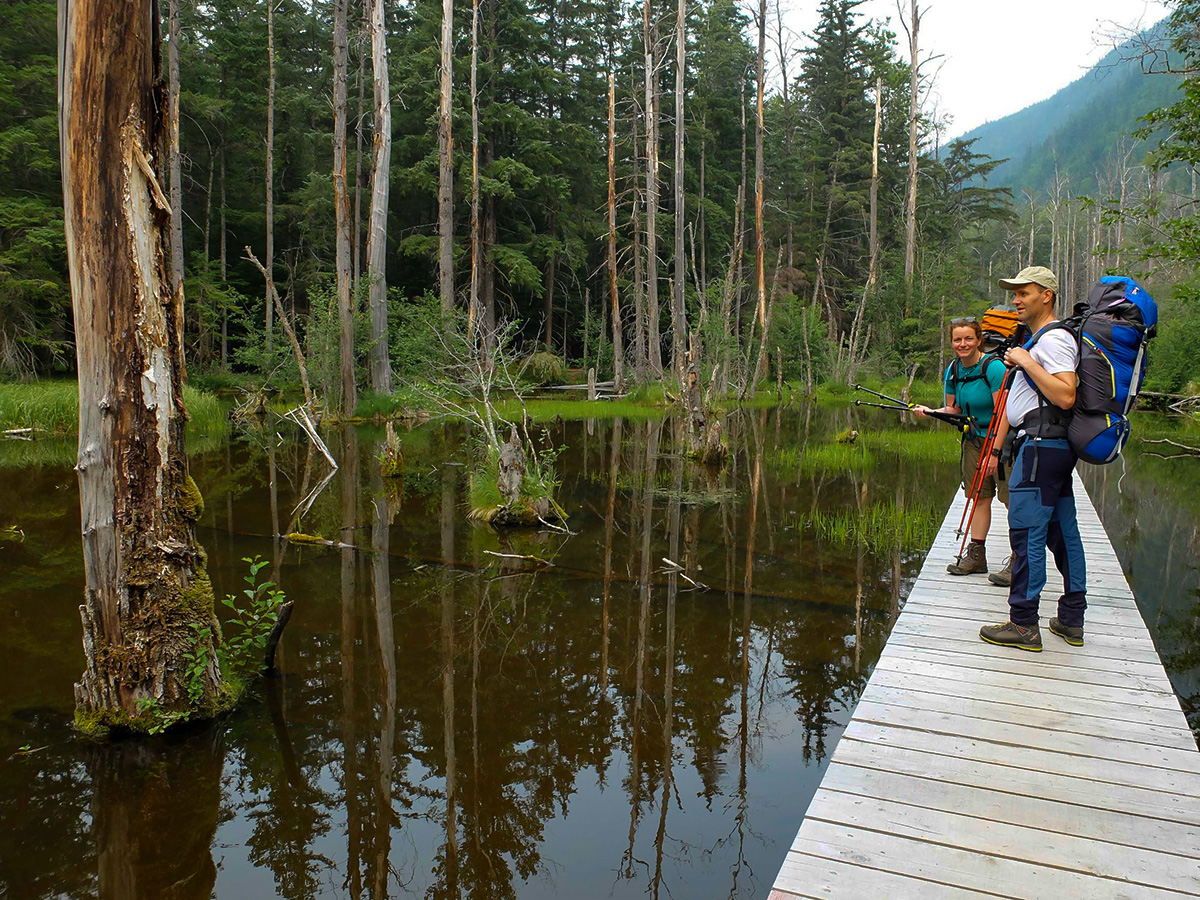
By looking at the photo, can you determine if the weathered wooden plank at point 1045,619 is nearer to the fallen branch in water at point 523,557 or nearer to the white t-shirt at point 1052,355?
the white t-shirt at point 1052,355

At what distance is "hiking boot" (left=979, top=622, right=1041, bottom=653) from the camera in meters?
4.23

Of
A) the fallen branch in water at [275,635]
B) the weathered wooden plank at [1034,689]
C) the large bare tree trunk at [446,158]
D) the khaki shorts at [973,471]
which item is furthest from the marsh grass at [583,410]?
the weathered wooden plank at [1034,689]

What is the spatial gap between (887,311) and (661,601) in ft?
86.6

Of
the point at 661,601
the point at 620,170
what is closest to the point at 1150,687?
the point at 661,601

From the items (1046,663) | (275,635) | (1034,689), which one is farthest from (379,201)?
(1034,689)

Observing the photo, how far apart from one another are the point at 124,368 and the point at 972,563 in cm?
544

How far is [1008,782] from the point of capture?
2.97m

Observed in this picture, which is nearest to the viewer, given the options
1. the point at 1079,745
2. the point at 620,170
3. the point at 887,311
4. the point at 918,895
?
the point at 918,895

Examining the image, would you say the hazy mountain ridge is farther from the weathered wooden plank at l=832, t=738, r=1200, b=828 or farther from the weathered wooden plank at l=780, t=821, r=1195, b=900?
the weathered wooden plank at l=780, t=821, r=1195, b=900

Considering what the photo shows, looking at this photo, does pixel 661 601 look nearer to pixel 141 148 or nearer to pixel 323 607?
pixel 323 607

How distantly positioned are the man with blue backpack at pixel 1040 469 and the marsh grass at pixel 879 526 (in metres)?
3.76

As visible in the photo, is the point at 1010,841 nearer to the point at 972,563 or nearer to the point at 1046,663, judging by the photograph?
the point at 1046,663

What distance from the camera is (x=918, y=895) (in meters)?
2.35

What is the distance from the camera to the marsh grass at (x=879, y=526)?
8.29 meters
